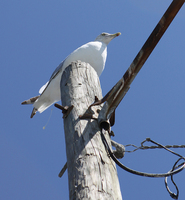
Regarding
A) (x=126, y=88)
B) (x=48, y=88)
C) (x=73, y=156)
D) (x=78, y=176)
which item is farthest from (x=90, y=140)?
(x=48, y=88)

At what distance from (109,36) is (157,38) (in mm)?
3317

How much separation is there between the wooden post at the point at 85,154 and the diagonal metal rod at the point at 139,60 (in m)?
0.15

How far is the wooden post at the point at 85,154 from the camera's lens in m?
1.50

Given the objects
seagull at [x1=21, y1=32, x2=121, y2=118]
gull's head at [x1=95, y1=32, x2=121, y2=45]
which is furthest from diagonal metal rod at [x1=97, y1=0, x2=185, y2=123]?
gull's head at [x1=95, y1=32, x2=121, y2=45]

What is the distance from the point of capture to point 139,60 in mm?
1744

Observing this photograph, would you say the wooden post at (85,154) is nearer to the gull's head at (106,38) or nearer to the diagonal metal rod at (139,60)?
the diagonal metal rod at (139,60)

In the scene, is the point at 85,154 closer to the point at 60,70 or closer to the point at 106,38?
the point at 60,70

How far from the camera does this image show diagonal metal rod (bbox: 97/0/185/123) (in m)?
1.59

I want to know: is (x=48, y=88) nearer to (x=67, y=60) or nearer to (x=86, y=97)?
(x=67, y=60)

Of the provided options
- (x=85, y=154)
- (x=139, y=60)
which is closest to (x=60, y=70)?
(x=139, y=60)

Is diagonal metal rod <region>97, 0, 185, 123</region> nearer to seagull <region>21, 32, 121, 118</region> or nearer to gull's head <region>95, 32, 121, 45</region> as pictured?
seagull <region>21, 32, 121, 118</region>

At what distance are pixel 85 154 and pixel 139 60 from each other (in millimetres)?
649

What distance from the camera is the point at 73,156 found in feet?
5.58

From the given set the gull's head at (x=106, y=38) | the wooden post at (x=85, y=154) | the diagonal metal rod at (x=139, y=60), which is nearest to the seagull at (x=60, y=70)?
the wooden post at (x=85, y=154)
